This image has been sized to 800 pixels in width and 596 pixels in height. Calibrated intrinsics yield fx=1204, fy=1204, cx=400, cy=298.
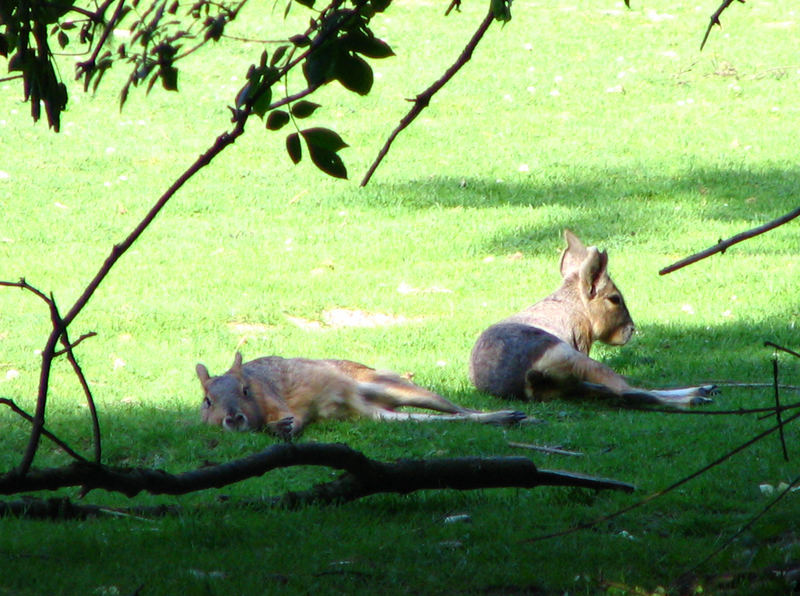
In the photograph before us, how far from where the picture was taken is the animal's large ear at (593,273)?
8859 millimetres

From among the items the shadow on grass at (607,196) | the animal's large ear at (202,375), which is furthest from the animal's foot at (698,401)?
the shadow on grass at (607,196)

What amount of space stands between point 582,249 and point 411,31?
12274 mm

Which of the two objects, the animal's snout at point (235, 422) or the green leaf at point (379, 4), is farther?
the animal's snout at point (235, 422)

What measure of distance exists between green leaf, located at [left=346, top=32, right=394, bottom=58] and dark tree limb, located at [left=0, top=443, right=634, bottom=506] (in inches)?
61.3

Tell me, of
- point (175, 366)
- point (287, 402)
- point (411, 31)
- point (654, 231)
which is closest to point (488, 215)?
point (654, 231)

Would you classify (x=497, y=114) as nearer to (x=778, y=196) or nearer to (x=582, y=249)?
(x=778, y=196)

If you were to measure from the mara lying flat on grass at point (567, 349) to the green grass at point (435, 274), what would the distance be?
178 mm

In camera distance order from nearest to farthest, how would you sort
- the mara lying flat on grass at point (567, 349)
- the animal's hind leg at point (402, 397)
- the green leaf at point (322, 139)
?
the green leaf at point (322, 139), the animal's hind leg at point (402, 397), the mara lying flat on grass at point (567, 349)

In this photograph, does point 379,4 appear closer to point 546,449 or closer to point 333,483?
point 333,483

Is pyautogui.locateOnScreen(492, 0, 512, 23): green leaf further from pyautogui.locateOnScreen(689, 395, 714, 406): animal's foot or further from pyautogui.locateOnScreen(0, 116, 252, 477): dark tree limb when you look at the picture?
pyautogui.locateOnScreen(689, 395, 714, 406): animal's foot

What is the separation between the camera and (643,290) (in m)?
11.1

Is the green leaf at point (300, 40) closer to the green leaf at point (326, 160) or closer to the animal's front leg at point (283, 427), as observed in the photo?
the green leaf at point (326, 160)

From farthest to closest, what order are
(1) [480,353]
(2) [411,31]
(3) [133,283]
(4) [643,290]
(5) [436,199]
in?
1. (2) [411,31]
2. (5) [436,199]
3. (3) [133,283]
4. (4) [643,290]
5. (1) [480,353]

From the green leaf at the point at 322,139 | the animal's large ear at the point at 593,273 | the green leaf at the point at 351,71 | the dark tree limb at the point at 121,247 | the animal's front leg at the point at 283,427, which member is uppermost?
the green leaf at the point at 351,71
